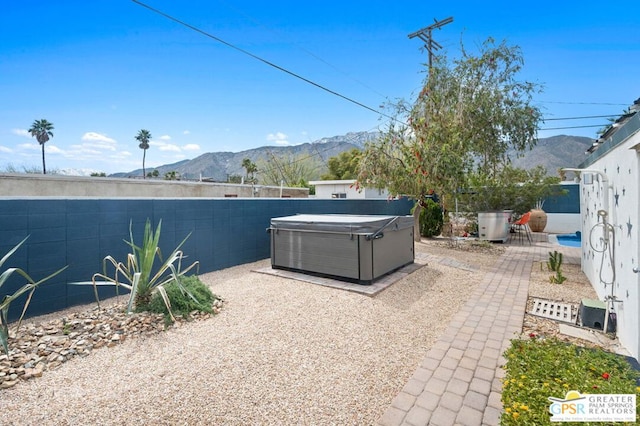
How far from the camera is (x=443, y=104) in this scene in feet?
27.6

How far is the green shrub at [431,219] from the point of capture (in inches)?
376

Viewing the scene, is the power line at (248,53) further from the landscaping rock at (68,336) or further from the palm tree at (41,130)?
the palm tree at (41,130)

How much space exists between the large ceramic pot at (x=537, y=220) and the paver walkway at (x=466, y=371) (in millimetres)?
8541

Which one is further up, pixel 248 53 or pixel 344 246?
pixel 248 53

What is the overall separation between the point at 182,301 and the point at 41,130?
4618 centimetres

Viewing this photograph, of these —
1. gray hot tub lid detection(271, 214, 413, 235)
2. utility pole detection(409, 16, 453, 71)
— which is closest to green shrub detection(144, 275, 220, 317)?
gray hot tub lid detection(271, 214, 413, 235)


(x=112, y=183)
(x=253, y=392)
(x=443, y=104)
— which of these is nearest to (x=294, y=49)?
(x=443, y=104)

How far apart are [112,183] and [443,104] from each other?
376 inches

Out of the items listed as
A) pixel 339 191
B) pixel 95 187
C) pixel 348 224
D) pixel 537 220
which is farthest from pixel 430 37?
pixel 95 187

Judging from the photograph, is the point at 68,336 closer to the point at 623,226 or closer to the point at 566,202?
the point at 623,226

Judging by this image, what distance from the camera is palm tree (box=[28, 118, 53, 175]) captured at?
36.1 meters

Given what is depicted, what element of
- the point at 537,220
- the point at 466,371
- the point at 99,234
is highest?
the point at 99,234

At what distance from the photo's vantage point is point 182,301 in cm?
343

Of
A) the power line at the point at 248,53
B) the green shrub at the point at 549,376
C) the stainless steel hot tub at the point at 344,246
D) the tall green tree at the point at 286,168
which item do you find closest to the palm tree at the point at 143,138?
the tall green tree at the point at 286,168
